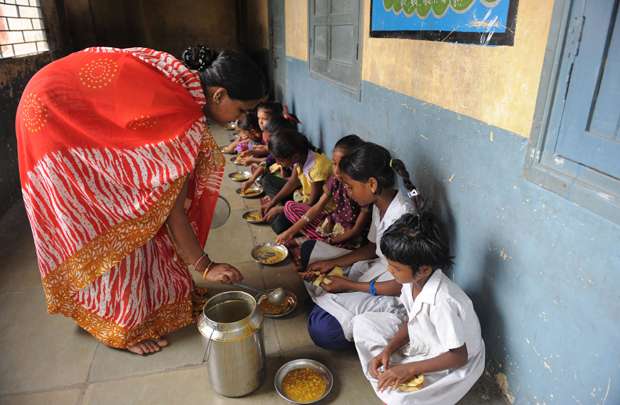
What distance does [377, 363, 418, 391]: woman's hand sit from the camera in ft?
4.67

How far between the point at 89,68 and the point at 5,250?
78.8 inches

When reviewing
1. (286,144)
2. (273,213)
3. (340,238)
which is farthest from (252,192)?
(340,238)

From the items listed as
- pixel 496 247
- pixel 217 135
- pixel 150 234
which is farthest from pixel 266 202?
pixel 217 135

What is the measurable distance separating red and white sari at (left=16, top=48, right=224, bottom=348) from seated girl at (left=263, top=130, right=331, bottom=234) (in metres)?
0.99

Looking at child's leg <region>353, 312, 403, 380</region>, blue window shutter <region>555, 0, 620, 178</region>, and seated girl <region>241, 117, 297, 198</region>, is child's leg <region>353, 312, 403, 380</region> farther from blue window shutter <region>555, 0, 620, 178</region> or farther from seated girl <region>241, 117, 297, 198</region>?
seated girl <region>241, 117, 297, 198</region>

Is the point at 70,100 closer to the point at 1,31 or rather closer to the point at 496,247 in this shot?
the point at 496,247

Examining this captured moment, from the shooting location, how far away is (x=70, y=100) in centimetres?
153

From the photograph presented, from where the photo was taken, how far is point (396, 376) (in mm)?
1424

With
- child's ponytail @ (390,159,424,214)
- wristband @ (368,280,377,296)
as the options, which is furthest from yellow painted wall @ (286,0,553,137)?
wristband @ (368,280,377,296)

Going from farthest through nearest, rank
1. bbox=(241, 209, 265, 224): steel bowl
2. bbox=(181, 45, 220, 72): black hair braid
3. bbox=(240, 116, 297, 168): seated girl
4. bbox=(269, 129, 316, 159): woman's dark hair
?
bbox=(240, 116, 297, 168): seated girl
bbox=(241, 209, 265, 224): steel bowl
bbox=(269, 129, 316, 159): woman's dark hair
bbox=(181, 45, 220, 72): black hair braid

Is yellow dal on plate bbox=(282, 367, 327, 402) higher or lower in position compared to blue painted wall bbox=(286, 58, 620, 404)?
lower

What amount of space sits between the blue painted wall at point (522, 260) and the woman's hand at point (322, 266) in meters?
0.63

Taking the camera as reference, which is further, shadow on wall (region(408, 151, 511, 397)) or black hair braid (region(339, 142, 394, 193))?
black hair braid (region(339, 142, 394, 193))

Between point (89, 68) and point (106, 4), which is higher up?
point (106, 4)
